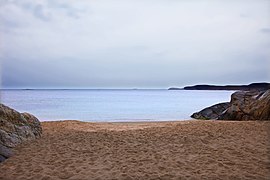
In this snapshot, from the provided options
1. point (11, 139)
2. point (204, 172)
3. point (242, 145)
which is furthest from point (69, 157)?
point (242, 145)

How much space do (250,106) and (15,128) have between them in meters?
8.03

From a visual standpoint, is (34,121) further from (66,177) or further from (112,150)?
(66,177)

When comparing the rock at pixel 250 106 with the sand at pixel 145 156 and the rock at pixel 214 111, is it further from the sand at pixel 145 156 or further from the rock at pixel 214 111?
the rock at pixel 214 111

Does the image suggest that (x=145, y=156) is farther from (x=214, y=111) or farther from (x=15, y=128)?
(x=214, y=111)

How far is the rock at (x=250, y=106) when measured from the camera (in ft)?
33.6

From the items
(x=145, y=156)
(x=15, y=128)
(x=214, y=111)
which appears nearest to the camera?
(x=145, y=156)

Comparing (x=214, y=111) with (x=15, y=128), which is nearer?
(x=15, y=128)

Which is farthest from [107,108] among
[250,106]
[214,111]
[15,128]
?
[15,128]

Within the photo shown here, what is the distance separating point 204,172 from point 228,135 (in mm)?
2800

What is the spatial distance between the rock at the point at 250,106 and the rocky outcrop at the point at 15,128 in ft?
23.1

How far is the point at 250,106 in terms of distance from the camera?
36.6ft

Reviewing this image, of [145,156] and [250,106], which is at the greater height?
[250,106]

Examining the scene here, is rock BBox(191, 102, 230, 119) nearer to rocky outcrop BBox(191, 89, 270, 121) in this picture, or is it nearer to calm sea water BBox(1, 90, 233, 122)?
calm sea water BBox(1, 90, 233, 122)

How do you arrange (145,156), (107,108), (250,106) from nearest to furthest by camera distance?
(145,156)
(250,106)
(107,108)
